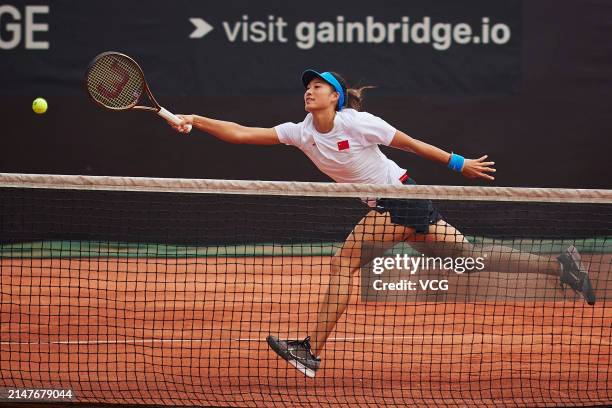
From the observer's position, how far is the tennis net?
425cm

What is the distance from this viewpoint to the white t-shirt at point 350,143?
4.60 metres

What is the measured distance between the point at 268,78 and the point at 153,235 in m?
1.64

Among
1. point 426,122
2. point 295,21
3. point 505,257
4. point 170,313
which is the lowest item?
point 170,313

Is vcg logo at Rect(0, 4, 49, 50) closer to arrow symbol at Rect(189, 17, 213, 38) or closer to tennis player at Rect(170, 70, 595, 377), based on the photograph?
arrow symbol at Rect(189, 17, 213, 38)

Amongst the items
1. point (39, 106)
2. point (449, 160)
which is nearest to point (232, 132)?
point (449, 160)

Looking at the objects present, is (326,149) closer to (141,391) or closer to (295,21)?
(141,391)

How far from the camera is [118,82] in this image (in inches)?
190

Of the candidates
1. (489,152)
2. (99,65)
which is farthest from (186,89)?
(99,65)

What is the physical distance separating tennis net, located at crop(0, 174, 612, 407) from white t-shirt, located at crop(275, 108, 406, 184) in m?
0.20

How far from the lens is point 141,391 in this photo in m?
4.33

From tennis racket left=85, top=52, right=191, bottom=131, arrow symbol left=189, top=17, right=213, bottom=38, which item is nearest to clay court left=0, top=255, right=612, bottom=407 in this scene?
tennis racket left=85, top=52, right=191, bottom=131

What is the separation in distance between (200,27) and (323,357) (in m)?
3.97
